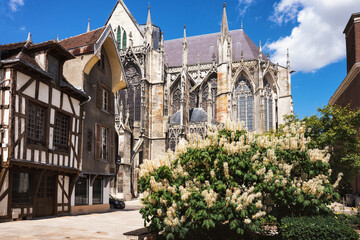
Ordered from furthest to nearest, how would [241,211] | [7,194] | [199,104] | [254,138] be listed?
1. [199,104]
2. [7,194]
3. [254,138]
4. [241,211]

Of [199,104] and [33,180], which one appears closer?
[33,180]

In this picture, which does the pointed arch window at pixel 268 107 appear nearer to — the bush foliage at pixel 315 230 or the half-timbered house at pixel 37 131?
the half-timbered house at pixel 37 131

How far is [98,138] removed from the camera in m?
16.7

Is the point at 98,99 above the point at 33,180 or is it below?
above

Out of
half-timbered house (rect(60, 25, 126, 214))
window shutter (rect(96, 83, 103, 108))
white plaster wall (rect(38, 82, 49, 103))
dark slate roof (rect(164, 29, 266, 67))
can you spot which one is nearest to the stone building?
dark slate roof (rect(164, 29, 266, 67))

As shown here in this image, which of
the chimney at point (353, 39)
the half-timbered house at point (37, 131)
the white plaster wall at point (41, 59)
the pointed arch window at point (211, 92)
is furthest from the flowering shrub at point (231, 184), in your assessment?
the pointed arch window at point (211, 92)

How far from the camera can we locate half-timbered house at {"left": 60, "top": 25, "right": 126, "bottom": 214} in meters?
15.6

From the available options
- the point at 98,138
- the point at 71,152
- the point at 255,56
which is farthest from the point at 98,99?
the point at 255,56

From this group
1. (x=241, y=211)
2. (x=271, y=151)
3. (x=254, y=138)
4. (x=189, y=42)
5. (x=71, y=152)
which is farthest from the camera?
(x=189, y=42)

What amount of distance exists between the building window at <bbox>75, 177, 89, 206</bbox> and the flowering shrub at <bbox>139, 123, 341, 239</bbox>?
8.62 m

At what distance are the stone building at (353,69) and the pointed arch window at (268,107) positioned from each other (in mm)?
9385

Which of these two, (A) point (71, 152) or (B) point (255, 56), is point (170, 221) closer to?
(A) point (71, 152)

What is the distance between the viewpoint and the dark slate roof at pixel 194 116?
122 feet

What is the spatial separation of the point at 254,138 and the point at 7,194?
836cm
